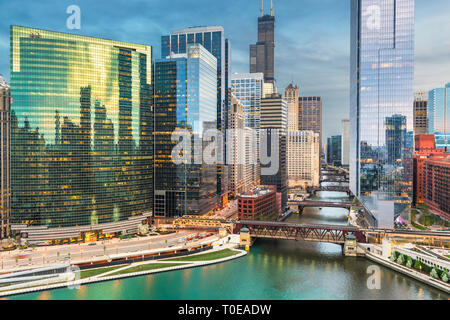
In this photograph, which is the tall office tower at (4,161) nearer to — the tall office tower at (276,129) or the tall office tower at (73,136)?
the tall office tower at (73,136)

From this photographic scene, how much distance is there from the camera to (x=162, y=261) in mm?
102875

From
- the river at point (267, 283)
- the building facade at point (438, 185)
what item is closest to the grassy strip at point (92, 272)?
the river at point (267, 283)

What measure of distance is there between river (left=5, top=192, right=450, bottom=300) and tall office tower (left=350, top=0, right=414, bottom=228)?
44.5 meters

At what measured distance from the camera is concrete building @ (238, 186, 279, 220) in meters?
141

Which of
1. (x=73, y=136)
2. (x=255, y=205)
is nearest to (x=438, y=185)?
(x=255, y=205)

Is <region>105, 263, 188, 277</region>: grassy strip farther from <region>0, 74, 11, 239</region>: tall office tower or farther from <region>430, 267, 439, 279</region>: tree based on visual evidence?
<region>430, 267, 439, 279</region>: tree

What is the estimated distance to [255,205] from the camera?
5571 inches

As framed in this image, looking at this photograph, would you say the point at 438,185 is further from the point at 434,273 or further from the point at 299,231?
the point at 434,273

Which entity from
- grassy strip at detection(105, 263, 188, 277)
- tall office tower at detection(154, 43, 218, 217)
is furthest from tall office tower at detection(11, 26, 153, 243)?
grassy strip at detection(105, 263, 188, 277)

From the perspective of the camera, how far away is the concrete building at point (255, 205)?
140875mm

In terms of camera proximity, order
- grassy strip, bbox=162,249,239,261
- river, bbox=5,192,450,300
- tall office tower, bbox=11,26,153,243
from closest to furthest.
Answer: river, bbox=5,192,450,300 < grassy strip, bbox=162,249,239,261 < tall office tower, bbox=11,26,153,243

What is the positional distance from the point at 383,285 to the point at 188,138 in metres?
93.5
